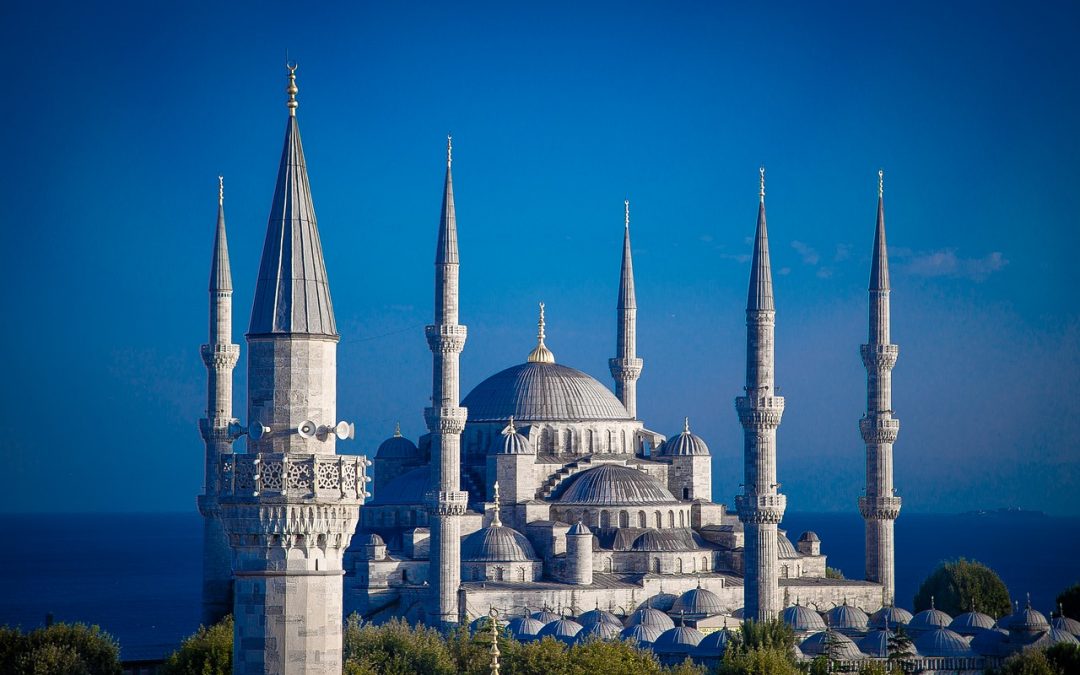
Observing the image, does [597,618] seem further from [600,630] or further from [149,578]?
[149,578]

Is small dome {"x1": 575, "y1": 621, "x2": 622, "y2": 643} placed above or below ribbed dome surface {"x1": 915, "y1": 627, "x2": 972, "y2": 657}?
above

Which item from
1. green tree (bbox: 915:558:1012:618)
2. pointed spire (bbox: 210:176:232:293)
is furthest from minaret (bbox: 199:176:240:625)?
green tree (bbox: 915:558:1012:618)

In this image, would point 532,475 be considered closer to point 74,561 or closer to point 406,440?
point 406,440

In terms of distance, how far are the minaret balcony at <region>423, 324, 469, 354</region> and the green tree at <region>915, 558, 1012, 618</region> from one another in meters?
17.7

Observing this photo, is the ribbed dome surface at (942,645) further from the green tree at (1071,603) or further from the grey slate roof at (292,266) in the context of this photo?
the grey slate roof at (292,266)

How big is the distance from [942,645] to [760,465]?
6202 millimetres

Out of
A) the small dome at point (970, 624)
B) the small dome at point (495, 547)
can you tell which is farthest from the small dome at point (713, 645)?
the small dome at point (495, 547)

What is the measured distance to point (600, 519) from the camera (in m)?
58.3

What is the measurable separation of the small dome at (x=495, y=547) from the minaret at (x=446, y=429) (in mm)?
2281

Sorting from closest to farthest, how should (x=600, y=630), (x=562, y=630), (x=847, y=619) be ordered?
1. (x=600, y=630)
2. (x=562, y=630)
3. (x=847, y=619)

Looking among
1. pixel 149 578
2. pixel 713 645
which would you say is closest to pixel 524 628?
pixel 713 645

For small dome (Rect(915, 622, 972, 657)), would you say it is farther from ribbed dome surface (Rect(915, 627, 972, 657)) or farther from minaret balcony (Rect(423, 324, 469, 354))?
minaret balcony (Rect(423, 324, 469, 354))

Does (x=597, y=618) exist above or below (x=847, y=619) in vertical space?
above

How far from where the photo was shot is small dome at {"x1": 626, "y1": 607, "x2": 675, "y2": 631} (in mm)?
50719
